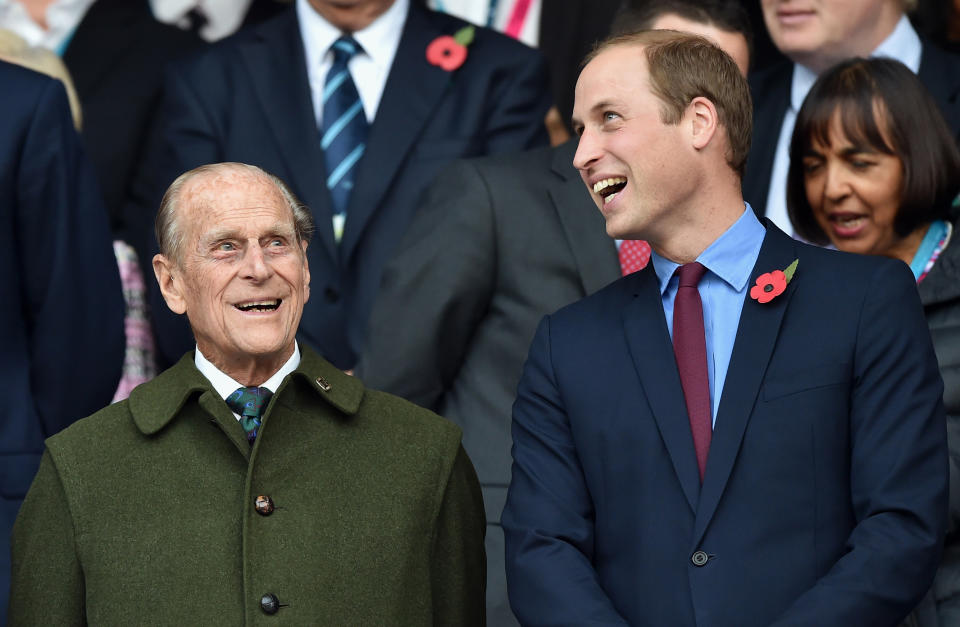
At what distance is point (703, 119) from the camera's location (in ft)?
10.8

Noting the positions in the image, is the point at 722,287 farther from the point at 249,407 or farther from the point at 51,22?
the point at 51,22

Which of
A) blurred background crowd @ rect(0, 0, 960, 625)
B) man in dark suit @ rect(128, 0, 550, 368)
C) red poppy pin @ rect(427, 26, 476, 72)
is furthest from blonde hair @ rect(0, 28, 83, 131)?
red poppy pin @ rect(427, 26, 476, 72)

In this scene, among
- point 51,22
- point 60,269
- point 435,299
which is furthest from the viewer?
point 51,22

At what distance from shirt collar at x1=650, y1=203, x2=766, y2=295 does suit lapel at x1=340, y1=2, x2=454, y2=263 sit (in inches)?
59.7

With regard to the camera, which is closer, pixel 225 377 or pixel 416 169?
pixel 225 377

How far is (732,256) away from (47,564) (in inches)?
55.9

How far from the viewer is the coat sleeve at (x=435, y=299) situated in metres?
4.06

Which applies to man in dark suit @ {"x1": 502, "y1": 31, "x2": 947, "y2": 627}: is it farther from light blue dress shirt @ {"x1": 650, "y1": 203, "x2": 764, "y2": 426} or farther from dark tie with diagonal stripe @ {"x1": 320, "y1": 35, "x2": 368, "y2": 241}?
dark tie with diagonal stripe @ {"x1": 320, "y1": 35, "x2": 368, "y2": 241}

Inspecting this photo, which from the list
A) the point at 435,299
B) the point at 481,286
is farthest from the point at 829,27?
the point at 435,299

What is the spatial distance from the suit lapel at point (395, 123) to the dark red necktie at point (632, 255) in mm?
846

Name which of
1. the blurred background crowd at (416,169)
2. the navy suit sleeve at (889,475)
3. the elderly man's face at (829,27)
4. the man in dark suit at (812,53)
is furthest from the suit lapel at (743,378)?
the elderly man's face at (829,27)

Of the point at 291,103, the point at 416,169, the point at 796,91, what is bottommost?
the point at 416,169

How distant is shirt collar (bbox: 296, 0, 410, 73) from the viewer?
195 inches

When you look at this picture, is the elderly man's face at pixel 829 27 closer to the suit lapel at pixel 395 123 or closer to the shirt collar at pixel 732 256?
the suit lapel at pixel 395 123
